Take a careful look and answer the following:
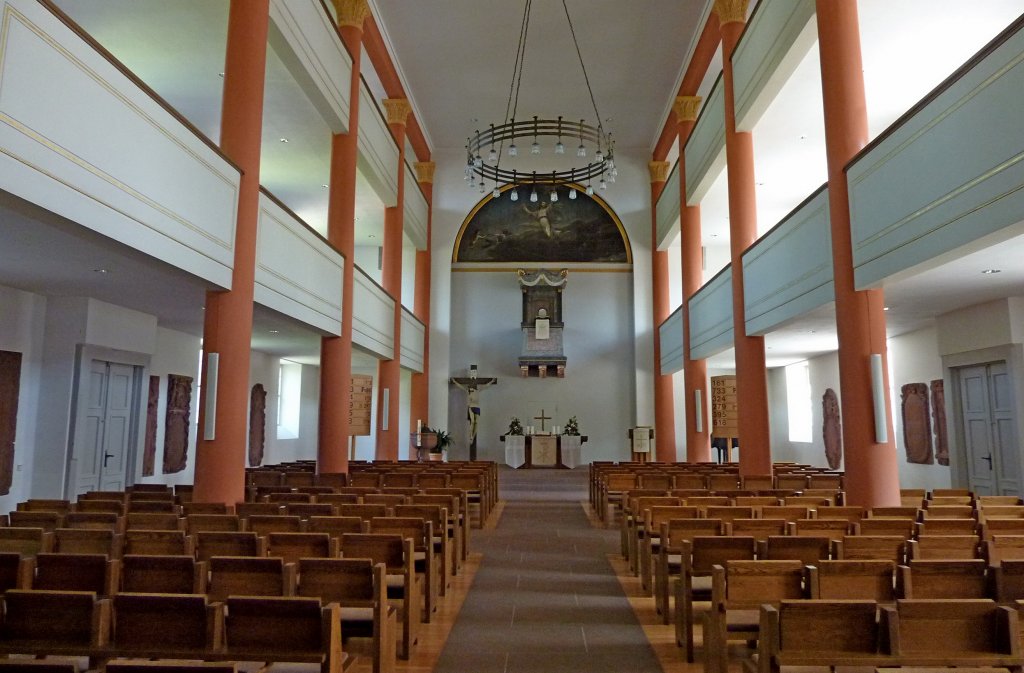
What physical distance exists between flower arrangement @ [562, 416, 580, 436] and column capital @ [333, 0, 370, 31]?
38.8ft

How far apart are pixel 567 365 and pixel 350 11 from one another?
12.4 meters

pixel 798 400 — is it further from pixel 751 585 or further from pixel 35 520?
pixel 35 520

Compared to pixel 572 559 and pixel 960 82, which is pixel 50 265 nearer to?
pixel 572 559

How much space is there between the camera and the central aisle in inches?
171

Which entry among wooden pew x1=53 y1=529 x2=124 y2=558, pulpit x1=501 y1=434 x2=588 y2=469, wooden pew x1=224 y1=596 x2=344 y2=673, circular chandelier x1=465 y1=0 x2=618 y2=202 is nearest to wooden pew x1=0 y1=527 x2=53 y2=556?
wooden pew x1=53 y1=529 x2=124 y2=558

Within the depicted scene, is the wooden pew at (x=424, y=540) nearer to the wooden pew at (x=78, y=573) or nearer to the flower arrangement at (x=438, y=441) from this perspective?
the wooden pew at (x=78, y=573)

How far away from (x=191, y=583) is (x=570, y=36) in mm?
14312

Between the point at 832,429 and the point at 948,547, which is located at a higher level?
the point at 832,429

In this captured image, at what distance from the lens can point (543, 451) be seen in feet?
62.6

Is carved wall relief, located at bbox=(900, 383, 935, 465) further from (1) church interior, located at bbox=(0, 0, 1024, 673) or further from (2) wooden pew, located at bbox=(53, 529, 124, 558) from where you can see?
(2) wooden pew, located at bbox=(53, 529, 124, 558)

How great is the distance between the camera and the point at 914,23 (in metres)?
9.71

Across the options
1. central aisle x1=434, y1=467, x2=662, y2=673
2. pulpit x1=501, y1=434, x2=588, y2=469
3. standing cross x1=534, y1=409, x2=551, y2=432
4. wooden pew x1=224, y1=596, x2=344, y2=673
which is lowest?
central aisle x1=434, y1=467, x2=662, y2=673

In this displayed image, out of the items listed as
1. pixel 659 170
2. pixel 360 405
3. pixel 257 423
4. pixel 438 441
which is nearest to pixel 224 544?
pixel 257 423

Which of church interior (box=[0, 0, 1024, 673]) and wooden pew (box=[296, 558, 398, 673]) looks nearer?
wooden pew (box=[296, 558, 398, 673])
